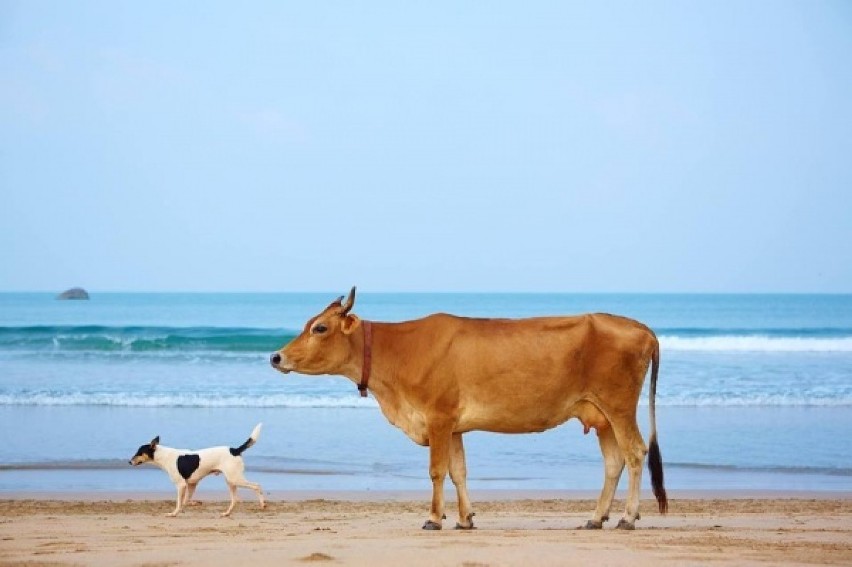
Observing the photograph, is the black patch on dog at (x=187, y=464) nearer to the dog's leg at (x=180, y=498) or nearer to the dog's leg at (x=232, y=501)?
the dog's leg at (x=180, y=498)

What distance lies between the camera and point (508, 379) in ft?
32.4

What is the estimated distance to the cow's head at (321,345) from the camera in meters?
10.1

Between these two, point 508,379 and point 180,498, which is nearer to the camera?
point 508,379

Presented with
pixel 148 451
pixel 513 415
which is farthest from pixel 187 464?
pixel 513 415

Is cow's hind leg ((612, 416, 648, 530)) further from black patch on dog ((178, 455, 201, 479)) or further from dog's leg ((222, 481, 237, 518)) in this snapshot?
black patch on dog ((178, 455, 201, 479))

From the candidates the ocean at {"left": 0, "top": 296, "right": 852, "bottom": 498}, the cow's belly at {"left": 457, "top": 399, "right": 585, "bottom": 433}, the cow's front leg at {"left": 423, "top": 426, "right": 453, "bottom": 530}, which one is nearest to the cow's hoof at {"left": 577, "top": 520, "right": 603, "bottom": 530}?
the cow's belly at {"left": 457, "top": 399, "right": 585, "bottom": 433}

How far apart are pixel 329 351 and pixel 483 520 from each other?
206 centimetres

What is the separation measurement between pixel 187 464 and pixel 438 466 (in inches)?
132

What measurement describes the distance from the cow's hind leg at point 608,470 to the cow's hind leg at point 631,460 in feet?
0.52

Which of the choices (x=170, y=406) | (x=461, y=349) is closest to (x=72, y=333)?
(x=170, y=406)

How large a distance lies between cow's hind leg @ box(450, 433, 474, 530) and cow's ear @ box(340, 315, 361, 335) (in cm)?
116

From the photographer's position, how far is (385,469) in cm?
1583

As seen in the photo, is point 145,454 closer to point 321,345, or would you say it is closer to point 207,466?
point 207,466

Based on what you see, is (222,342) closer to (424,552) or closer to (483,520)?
(483,520)
